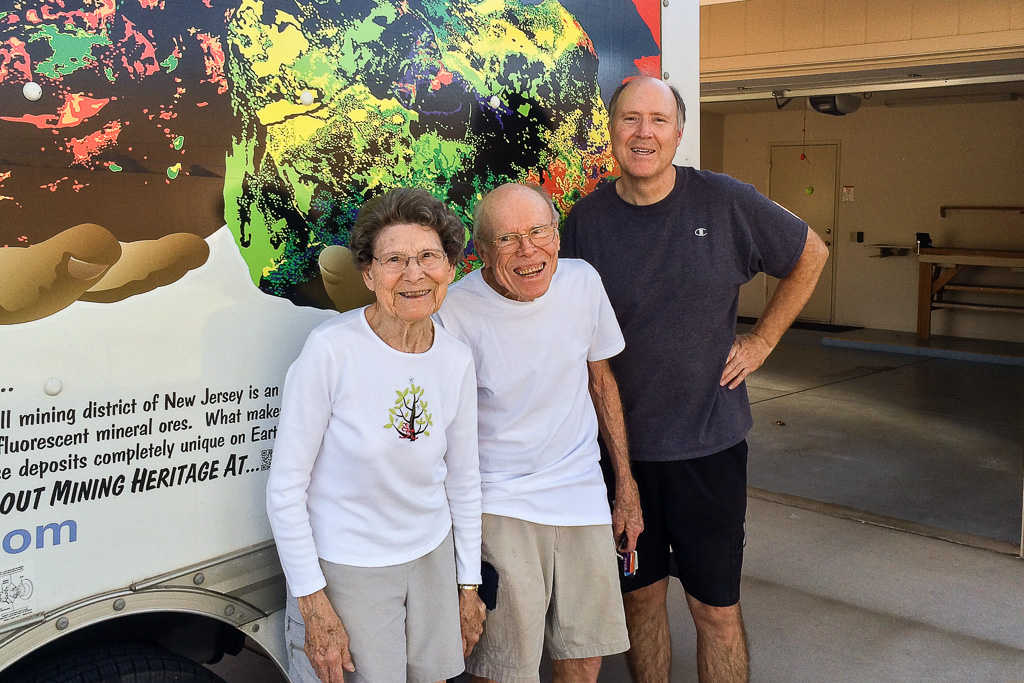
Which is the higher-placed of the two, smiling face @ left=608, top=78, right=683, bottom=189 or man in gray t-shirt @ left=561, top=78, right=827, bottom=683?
smiling face @ left=608, top=78, right=683, bottom=189

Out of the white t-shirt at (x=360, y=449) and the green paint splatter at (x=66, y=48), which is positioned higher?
the green paint splatter at (x=66, y=48)

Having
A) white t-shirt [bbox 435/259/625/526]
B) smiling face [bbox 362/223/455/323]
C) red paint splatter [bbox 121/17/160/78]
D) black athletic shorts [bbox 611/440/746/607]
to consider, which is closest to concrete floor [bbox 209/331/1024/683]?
black athletic shorts [bbox 611/440/746/607]

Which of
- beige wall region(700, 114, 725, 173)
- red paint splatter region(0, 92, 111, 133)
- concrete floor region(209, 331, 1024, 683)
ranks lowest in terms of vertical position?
concrete floor region(209, 331, 1024, 683)

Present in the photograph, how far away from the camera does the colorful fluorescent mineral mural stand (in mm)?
1525

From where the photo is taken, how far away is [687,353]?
247 cm

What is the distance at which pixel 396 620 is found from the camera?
1907 millimetres

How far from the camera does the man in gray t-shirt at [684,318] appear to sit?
243cm

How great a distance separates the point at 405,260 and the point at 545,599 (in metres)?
0.92

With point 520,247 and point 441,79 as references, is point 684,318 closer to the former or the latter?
point 520,247

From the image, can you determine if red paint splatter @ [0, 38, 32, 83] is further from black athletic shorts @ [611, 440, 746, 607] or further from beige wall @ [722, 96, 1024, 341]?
beige wall @ [722, 96, 1024, 341]

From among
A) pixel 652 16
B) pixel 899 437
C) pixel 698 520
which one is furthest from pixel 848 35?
pixel 698 520

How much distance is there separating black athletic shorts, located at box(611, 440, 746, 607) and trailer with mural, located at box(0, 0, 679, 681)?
1041 mm

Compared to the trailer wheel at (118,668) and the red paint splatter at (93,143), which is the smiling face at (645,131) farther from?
the trailer wheel at (118,668)

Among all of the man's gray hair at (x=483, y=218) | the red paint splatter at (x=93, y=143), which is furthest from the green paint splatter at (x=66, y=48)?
the man's gray hair at (x=483, y=218)
